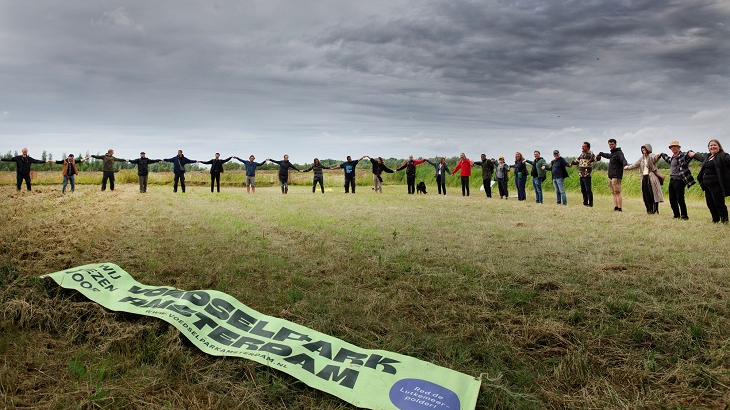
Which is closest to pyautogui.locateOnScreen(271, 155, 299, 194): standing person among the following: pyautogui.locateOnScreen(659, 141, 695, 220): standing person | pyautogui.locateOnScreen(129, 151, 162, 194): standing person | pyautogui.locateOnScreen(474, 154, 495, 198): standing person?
pyautogui.locateOnScreen(129, 151, 162, 194): standing person

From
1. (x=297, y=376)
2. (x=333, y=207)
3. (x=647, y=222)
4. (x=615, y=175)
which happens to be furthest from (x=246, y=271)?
(x=615, y=175)

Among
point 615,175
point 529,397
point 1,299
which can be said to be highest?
point 615,175

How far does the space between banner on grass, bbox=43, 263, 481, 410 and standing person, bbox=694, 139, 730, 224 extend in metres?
10.7

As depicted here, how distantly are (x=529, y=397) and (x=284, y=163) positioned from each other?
20.1 m

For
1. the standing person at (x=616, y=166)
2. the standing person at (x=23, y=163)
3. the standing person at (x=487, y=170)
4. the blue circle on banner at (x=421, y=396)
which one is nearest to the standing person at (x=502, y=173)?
the standing person at (x=487, y=170)

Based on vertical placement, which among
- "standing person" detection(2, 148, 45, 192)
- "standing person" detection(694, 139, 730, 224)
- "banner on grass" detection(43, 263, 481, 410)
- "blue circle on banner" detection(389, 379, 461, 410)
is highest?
"standing person" detection(2, 148, 45, 192)

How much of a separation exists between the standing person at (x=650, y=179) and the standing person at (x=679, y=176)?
0.65m

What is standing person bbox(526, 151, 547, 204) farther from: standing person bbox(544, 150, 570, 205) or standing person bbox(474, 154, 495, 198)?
standing person bbox(474, 154, 495, 198)

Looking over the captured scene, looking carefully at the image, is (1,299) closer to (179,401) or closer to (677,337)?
(179,401)

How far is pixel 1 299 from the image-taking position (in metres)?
4.32

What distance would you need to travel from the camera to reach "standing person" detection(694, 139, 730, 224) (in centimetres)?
1044

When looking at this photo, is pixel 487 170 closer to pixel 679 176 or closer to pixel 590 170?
pixel 590 170

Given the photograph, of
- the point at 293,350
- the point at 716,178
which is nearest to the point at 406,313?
the point at 293,350

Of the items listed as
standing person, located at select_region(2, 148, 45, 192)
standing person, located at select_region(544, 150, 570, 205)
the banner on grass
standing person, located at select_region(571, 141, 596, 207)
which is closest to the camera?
the banner on grass
